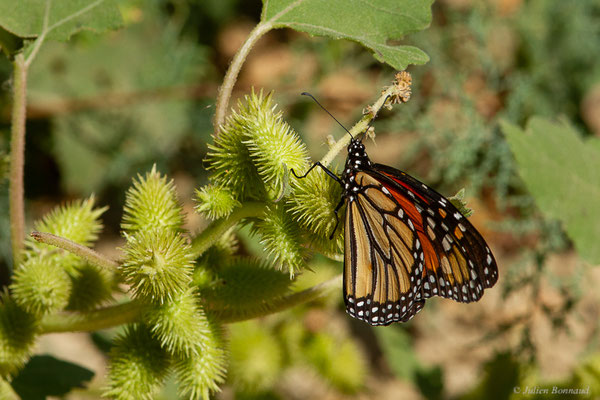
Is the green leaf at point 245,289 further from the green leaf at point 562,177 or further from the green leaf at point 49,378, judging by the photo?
the green leaf at point 562,177

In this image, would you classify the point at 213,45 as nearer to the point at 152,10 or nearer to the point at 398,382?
the point at 152,10

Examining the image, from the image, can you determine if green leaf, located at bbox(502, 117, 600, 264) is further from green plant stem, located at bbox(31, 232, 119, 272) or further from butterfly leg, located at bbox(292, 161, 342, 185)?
green plant stem, located at bbox(31, 232, 119, 272)

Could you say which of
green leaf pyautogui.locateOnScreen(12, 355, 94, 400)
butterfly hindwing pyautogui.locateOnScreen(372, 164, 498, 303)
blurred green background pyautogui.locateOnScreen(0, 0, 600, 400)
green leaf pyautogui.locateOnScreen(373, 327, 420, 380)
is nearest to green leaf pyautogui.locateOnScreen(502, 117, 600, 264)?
butterfly hindwing pyautogui.locateOnScreen(372, 164, 498, 303)

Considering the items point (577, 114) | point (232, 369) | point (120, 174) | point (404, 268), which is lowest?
point (232, 369)

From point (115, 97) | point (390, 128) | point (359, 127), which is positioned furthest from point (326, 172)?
point (115, 97)

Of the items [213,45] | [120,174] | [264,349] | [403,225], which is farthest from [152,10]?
[403,225]

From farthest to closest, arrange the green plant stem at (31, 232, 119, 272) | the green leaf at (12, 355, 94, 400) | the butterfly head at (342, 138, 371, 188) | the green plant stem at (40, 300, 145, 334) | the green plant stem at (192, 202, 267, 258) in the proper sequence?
1. the green leaf at (12, 355, 94, 400)
2. the butterfly head at (342, 138, 371, 188)
3. the green plant stem at (40, 300, 145, 334)
4. the green plant stem at (192, 202, 267, 258)
5. the green plant stem at (31, 232, 119, 272)

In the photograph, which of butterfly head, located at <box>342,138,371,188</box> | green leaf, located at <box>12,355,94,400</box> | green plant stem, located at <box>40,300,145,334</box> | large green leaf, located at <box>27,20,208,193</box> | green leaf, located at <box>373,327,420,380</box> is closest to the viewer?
green plant stem, located at <box>40,300,145,334</box>
